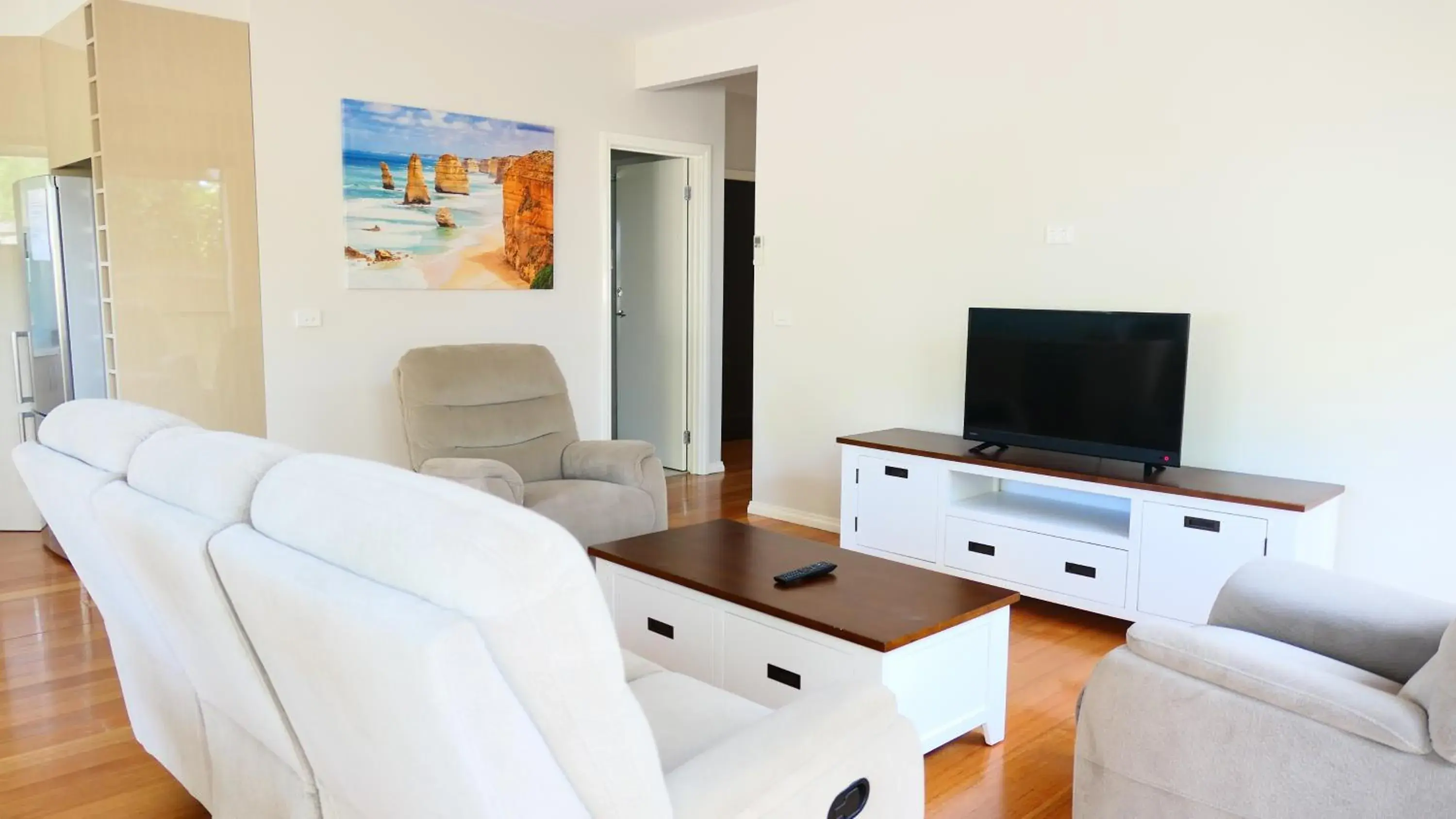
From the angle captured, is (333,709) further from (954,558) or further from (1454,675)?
(954,558)

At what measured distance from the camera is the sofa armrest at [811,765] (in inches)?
54.1

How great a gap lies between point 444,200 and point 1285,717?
4.36 m

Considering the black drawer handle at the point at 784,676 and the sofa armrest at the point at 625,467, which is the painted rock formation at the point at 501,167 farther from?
the black drawer handle at the point at 784,676

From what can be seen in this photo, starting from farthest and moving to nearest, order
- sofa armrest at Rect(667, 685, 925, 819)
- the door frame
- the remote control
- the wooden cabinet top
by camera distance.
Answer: the door frame < the wooden cabinet top < the remote control < sofa armrest at Rect(667, 685, 925, 819)

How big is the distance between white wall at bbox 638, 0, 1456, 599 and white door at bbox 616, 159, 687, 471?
114 centimetres

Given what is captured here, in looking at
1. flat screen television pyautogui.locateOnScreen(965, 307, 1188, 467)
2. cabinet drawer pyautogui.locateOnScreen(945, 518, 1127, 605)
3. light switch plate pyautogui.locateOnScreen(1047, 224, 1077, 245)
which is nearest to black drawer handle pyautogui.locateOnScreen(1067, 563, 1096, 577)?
cabinet drawer pyautogui.locateOnScreen(945, 518, 1127, 605)

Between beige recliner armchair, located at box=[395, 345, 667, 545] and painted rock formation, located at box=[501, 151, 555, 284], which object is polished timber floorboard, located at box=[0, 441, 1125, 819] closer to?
beige recliner armchair, located at box=[395, 345, 667, 545]

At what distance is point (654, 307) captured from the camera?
6.44m

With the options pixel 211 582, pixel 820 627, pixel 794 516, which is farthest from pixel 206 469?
pixel 794 516

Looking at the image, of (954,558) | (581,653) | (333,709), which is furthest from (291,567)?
(954,558)

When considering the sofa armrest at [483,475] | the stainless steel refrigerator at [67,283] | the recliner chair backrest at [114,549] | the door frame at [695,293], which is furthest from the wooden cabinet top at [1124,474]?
the stainless steel refrigerator at [67,283]

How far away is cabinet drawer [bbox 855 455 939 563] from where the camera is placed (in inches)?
161

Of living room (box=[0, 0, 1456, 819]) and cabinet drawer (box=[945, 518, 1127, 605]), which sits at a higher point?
living room (box=[0, 0, 1456, 819])

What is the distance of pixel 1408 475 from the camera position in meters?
3.29
